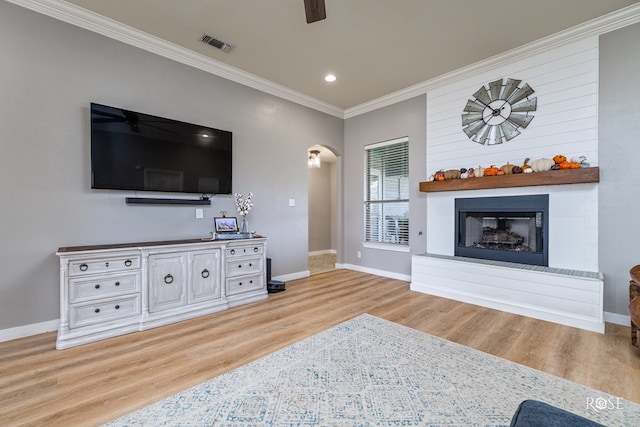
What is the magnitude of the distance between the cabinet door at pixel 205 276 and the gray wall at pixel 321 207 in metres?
4.37

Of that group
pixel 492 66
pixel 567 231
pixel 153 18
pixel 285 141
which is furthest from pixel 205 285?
pixel 492 66

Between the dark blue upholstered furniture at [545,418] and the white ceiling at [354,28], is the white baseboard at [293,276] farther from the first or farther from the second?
the dark blue upholstered furniture at [545,418]

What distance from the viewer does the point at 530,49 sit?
3.46 meters

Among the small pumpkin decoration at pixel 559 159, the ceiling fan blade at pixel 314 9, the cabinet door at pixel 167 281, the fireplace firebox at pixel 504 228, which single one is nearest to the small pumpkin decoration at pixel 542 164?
the small pumpkin decoration at pixel 559 159

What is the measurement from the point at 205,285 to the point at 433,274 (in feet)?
9.88

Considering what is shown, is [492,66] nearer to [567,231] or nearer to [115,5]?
[567,231]

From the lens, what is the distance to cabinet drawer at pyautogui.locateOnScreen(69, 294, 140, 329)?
99.3 inches

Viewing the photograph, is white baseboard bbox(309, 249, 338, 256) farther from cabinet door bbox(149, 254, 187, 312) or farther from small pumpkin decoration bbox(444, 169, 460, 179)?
cabinet door bbox(149, 254, 187, 312)

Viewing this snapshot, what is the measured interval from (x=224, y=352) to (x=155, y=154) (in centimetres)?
232

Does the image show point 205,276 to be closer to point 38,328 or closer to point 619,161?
point 38,328

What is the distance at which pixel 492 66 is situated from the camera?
381 cm

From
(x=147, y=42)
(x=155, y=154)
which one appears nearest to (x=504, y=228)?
(x=155, y=154)

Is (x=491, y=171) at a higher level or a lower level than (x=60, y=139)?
lower

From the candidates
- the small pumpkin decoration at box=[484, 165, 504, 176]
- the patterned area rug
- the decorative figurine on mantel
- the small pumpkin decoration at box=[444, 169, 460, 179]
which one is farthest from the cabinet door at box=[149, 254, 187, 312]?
the small pumpkin decoration at box=[484, 165, 504, 176]
